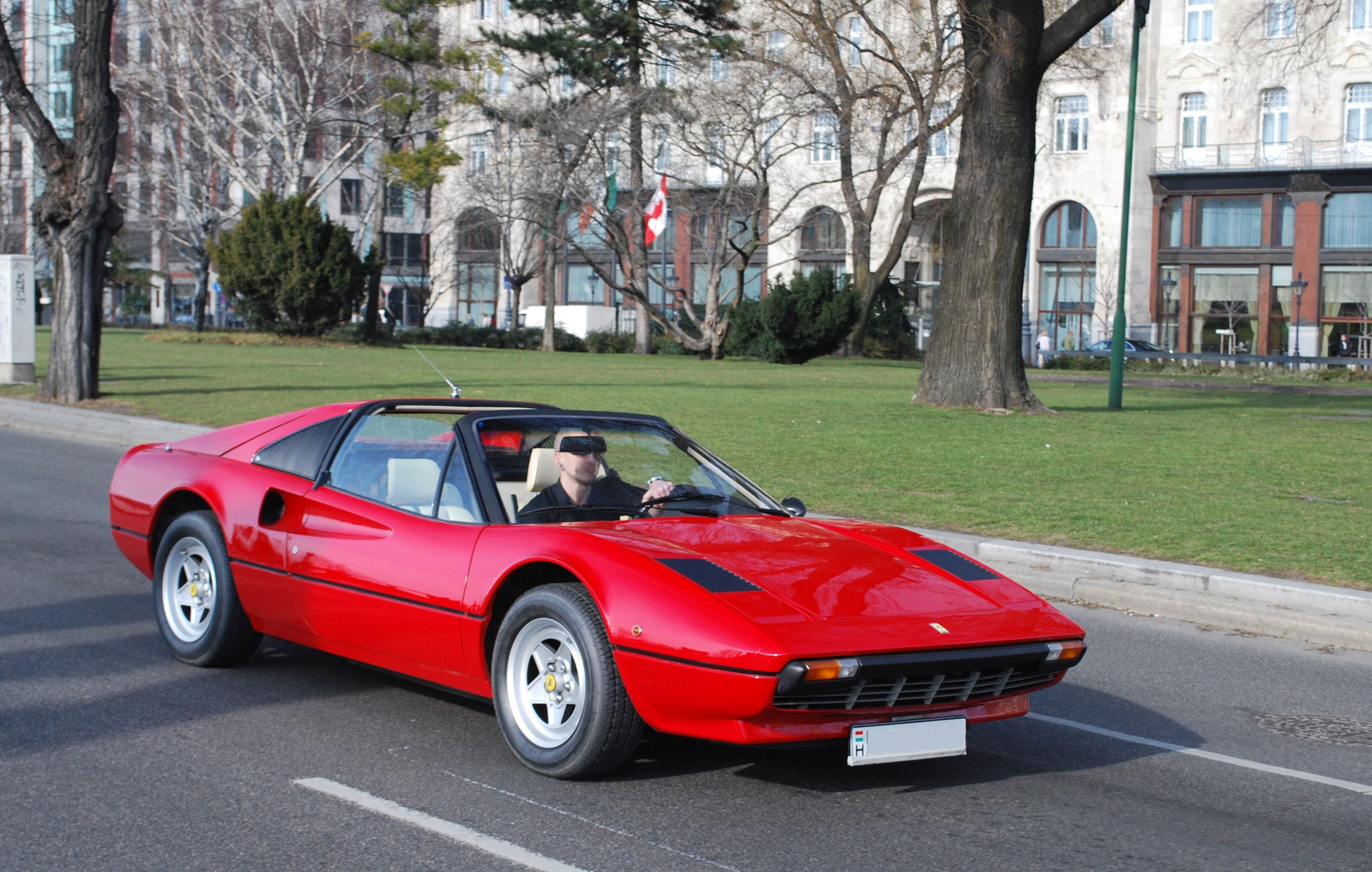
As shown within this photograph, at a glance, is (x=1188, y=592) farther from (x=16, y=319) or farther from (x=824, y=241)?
(x=824, y=241)

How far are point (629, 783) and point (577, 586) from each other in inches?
27.6

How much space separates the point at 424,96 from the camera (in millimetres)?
48250

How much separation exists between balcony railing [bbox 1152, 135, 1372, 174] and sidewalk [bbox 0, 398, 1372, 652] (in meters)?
53.5

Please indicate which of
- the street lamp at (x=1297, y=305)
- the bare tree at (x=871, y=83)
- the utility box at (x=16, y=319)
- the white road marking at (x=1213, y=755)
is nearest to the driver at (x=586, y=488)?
the white road marking at (x=1213, y=755)

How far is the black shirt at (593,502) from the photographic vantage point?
5.30 meters

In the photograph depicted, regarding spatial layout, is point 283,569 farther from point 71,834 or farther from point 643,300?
point 643,300

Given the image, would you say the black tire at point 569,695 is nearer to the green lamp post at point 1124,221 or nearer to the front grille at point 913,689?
the front grille at point 913,689

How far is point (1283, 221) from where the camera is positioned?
191ft

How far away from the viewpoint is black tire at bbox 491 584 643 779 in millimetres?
4484

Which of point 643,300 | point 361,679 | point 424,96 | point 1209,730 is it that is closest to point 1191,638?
point 1209,730

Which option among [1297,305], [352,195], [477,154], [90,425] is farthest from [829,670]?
[352,195]

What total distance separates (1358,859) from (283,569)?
162 inches

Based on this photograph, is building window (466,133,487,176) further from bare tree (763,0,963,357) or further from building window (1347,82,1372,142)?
building window (1347,82,1372,142)

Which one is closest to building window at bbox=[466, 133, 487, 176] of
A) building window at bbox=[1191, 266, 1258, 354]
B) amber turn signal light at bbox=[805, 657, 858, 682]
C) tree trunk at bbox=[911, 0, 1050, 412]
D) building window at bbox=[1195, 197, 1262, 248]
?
building window at bbox=[1195, 197, 1262, 248]
